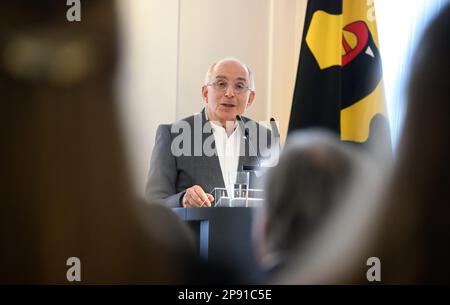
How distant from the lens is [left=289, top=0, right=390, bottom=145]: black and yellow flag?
171 centimetres

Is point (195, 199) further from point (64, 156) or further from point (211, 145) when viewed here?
point (64, 156)

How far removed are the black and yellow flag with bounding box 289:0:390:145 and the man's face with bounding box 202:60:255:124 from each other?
0.76 metres

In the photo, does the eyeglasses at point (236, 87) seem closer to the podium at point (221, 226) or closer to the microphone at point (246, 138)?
the microphone at point (246, 138)

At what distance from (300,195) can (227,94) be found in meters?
1.92

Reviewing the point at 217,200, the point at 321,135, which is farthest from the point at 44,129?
the point at 217,200

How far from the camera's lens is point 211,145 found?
252cm

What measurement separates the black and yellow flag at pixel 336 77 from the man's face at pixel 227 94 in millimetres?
758

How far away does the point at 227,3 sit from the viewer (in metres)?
3.83

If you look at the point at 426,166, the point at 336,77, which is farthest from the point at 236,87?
the point at 426,166

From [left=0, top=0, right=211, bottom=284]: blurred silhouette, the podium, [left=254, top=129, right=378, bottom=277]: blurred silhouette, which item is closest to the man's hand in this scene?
the podium

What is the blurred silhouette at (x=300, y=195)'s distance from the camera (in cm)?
74

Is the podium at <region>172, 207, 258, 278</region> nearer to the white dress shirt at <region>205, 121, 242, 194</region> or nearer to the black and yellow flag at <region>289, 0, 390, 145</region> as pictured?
the black and yellow flag at <region>289, 0, 390, 145</region>
